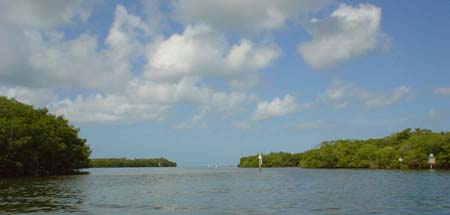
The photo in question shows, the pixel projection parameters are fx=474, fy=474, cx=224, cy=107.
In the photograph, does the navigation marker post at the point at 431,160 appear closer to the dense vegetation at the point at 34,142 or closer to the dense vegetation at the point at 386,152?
the dense vegetation at the point at 386,152

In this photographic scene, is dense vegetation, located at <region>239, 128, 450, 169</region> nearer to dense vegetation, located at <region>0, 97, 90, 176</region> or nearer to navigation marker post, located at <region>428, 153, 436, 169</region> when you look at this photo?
navigation marker post, located at <region>428, 153, 436, 169</region>

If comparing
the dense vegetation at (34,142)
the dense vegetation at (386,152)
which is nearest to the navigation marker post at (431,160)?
the dense vegetation at (386,152)

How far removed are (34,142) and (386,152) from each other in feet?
309

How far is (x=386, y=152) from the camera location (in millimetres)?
135000

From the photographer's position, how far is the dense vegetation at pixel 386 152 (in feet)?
393

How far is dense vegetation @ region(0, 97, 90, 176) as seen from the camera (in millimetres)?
78250

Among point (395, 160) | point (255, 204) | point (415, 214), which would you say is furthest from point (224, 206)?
point (395, 160)

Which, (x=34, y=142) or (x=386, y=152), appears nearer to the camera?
(x=34, y=142)

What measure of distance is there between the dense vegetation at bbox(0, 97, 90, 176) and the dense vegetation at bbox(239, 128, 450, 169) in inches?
3246

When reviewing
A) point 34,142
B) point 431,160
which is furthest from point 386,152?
point 34,142

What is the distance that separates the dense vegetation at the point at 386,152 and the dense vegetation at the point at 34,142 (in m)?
82.5

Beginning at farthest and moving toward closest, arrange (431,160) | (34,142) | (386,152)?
(386,152), (431,160), (34,142)

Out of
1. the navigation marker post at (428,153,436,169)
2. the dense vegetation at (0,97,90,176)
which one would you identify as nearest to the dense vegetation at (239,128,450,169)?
the navigation marker post at (428,153,436,169)

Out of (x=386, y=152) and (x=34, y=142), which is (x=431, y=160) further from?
(x=34, y=142)
